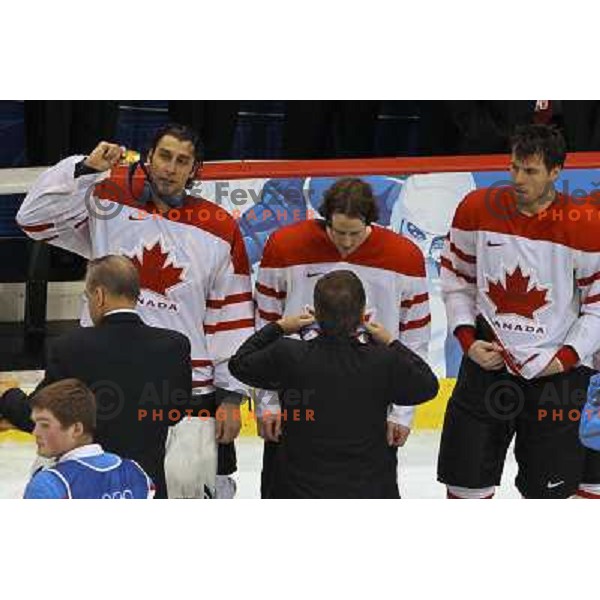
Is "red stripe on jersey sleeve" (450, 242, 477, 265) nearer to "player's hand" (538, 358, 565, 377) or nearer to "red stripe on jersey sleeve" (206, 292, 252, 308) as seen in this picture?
"player's hand" (538, 358, 565, 377)

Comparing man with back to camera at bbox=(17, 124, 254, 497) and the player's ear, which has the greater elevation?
man with back to camera at bbox=(17, 124, 254, 497)

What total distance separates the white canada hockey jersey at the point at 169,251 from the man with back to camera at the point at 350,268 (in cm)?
10

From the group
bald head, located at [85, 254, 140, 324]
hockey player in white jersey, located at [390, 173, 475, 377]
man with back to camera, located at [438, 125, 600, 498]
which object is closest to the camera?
bald head, located at [85, 254, 140, 324]

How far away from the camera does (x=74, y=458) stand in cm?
548

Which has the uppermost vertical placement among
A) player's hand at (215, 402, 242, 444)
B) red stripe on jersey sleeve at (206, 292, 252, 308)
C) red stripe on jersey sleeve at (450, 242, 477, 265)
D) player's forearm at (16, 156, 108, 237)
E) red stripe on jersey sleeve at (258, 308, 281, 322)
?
player's forearm at (16, 156, 108, 237)

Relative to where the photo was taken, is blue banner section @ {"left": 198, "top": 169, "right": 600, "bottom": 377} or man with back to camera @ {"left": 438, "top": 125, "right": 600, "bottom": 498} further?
blue banner section @ {"left": 198, "top": 169, "right": 600, "bottom": 377}

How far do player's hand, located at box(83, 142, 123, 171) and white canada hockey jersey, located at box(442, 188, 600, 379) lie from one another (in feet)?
3.81

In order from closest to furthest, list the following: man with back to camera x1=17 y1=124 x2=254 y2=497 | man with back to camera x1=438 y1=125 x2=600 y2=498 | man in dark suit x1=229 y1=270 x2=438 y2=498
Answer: man in dark suit x1=229 y1=270 x2=438 y2=498 < man with back to camera x1=17 y1=124 x2=254 y2=497 < man with back to camera x1=438 y1=125 x2=600 y2=498

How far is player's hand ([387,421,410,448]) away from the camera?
604cm

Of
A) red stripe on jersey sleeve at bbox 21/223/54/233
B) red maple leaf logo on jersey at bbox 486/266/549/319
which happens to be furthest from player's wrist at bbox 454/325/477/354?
red stripe on jersey sleeve at bbox 21/223/54/233

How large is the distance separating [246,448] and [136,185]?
0.94 meters

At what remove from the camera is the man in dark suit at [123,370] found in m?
5.86
